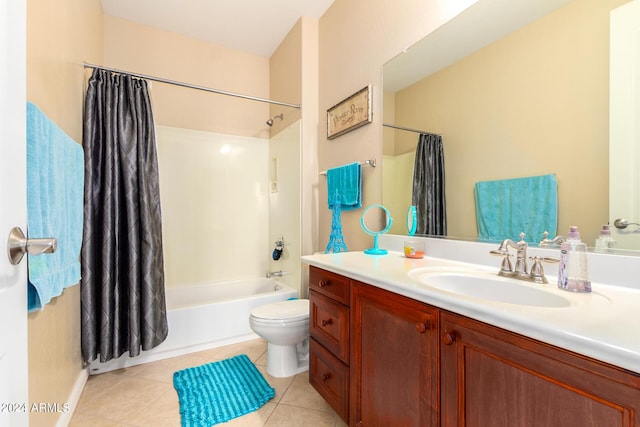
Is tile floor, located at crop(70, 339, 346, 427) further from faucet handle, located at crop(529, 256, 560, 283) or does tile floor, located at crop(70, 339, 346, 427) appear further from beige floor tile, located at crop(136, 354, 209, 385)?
faucet handle, located at crop(529, 256, 560, 283)

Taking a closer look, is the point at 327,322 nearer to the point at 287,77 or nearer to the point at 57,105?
the point at 57,105

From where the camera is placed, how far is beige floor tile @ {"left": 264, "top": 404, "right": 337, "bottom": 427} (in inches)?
55.6

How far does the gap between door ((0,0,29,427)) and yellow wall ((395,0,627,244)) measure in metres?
1.51

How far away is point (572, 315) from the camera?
63cm

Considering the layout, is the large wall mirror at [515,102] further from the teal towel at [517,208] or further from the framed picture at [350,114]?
the framed picture at [350,114]

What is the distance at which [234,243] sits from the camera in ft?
9.66

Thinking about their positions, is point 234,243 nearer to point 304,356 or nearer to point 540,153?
point 304,356

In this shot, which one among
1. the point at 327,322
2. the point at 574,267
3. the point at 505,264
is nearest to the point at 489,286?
the point at 505,264

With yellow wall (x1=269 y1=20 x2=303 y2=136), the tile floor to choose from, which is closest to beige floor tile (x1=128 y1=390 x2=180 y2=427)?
the tile floor

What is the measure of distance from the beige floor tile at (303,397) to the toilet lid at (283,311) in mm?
404

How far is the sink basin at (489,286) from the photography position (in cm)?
88

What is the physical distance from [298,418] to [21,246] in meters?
1.42

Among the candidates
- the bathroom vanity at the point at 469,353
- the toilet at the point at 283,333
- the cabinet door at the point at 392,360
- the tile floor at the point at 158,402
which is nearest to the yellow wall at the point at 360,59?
the toilet at the point at 283,333

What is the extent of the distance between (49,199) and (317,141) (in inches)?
72.1
